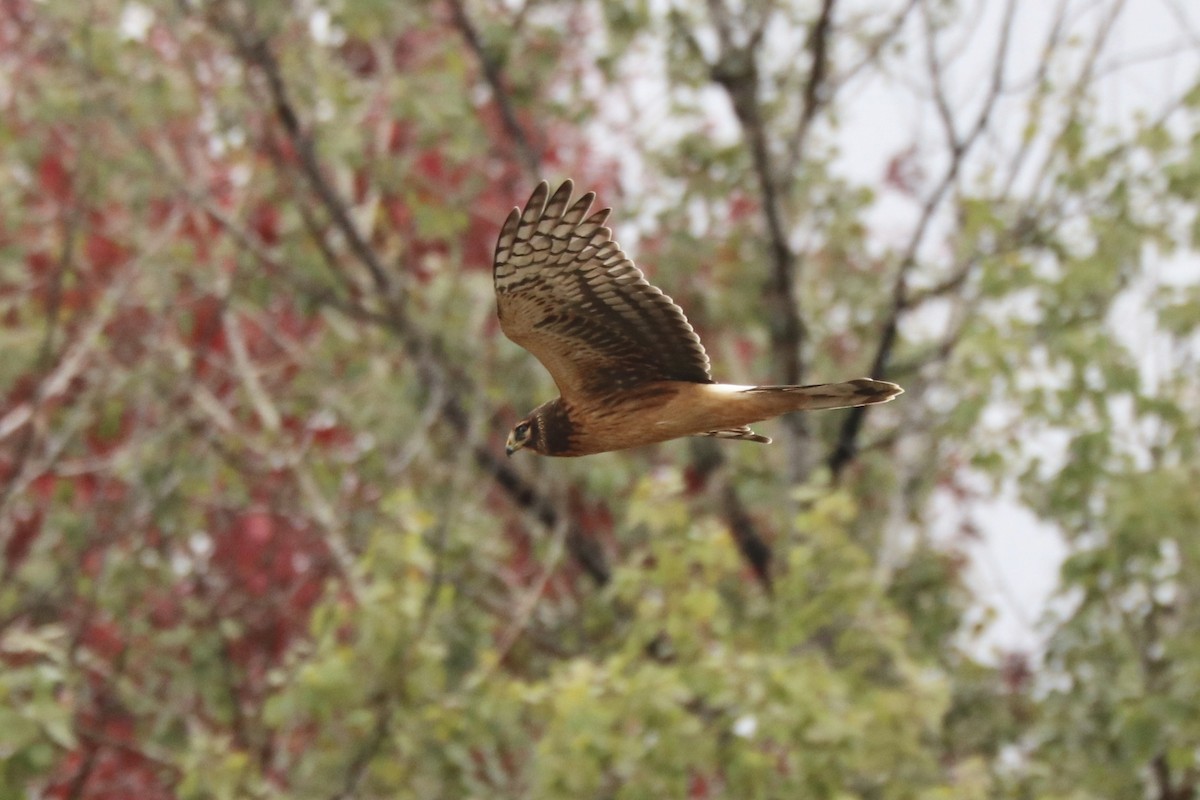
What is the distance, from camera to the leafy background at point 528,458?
7.60 m

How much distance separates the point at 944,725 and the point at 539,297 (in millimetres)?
6461

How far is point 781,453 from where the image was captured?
11492 mm

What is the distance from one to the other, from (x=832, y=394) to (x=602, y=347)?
0.69 m

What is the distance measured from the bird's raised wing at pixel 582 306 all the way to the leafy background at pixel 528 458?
7.33ft

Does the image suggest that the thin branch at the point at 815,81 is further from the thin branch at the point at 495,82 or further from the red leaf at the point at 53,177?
the red leaf at the point at 53,177

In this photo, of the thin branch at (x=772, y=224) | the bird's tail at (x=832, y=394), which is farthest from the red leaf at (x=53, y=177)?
the bird's tail at (x=832, y=394)

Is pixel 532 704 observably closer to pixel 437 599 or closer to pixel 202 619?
pixel 437 599

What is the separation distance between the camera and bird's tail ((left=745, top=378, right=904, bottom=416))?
4734 millimetres

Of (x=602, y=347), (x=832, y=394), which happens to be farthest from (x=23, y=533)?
(x=832, y=394)

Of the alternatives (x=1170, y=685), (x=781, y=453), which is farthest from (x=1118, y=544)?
(x=781, y=453)

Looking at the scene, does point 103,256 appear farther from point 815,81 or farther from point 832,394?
point 832,394

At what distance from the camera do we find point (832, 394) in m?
4.77

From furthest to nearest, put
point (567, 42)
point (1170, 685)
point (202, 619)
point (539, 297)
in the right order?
point (567, 42), point (202, 619), point (1170, 685), point (539, 297)

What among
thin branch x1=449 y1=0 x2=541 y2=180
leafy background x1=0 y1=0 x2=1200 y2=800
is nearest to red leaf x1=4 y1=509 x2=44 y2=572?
leafy background x1=0 y1=0 x2=1200 y2=800
